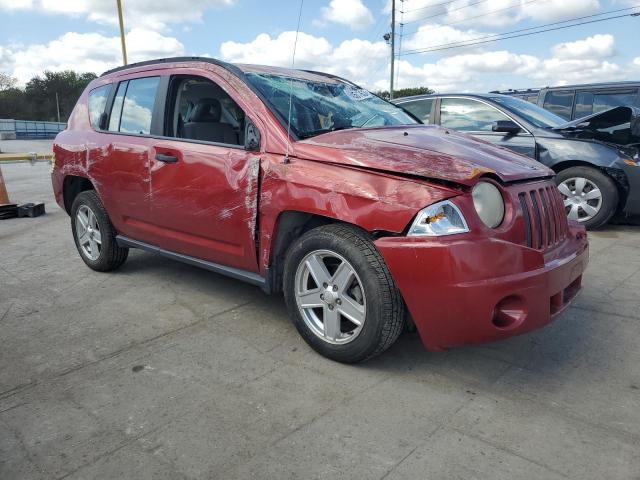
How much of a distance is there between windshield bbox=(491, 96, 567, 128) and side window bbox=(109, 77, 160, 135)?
4362 mm

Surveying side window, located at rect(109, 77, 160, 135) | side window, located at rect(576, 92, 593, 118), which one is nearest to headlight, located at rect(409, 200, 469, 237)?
side window, located at rect(109, 77, 160, 135)

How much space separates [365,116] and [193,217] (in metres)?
1.36

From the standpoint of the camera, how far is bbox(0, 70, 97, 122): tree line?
243 feet

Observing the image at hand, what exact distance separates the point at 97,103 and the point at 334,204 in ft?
9.46

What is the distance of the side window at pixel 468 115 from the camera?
651 centimetres

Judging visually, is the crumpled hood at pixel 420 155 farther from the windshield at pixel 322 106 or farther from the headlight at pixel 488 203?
the windshield at pixel 322 106

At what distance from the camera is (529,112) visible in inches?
264

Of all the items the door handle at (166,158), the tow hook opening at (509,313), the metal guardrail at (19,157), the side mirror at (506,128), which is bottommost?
the tow hook opening at (509,313)

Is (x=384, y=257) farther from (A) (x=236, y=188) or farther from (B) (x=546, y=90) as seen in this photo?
(B) (x=546, y=90)

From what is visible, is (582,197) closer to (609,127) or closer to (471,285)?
(609,127)

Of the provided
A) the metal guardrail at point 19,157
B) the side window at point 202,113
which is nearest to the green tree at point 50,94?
the metal guardrail at point 19,157

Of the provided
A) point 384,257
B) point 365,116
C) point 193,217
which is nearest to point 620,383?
point 384,257

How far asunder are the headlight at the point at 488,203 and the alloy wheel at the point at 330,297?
67 centimetres

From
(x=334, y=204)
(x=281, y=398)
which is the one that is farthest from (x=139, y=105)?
(x=281, y=398)
